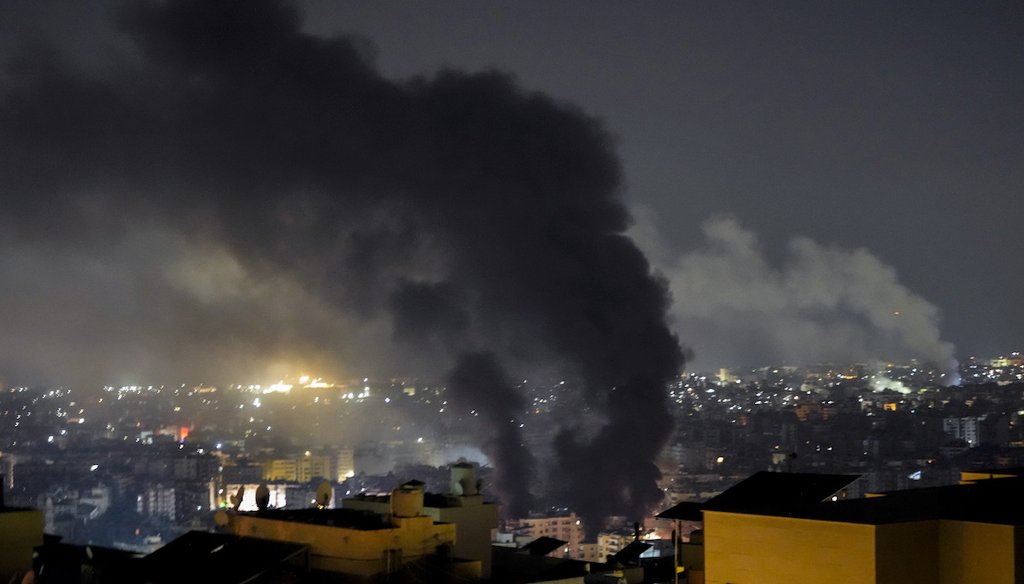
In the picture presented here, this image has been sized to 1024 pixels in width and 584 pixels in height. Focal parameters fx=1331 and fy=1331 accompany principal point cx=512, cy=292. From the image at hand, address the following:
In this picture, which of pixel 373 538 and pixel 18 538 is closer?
pixel 373 538

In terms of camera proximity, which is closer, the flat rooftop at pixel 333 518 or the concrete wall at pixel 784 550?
the concrete wall at pixel 784 550

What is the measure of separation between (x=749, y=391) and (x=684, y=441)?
2548 centimetres

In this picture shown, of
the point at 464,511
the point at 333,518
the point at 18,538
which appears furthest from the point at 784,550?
the point at 18,538

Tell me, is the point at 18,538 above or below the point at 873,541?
below

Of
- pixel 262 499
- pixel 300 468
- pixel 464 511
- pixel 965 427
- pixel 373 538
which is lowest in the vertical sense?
pixel 373 538

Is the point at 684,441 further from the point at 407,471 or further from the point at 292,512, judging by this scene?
the point at 292,512

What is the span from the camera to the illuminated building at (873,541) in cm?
830

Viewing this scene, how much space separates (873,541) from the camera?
827 cm

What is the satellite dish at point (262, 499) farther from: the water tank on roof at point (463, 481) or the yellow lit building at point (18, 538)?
the water tank on roof at point (463, 481)

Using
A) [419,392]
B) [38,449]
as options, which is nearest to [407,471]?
[419,392]

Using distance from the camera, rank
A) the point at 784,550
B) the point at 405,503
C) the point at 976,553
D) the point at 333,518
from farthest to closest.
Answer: the point at 333,518 < the point at 405,503 < the point at 784,550 < the point at 976,553

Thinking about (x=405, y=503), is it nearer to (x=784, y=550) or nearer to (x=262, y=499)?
(x=262, y=499)

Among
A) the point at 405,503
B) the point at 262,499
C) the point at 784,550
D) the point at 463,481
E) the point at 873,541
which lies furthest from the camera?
the point at 463,481

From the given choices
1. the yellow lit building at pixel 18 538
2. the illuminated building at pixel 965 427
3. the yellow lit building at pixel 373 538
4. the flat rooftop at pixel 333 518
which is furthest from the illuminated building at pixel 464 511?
the illuminated building at pixel 965 427
